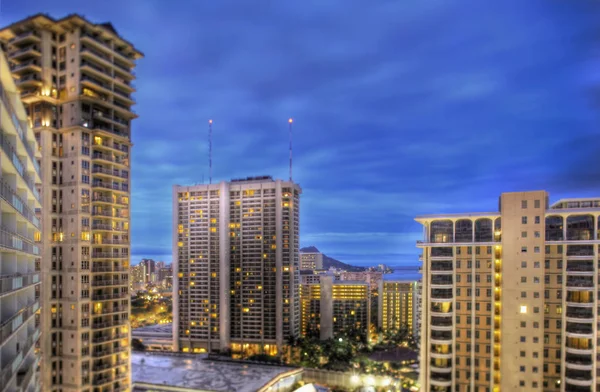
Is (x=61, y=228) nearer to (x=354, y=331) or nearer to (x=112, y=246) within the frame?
(x=112, y=246)

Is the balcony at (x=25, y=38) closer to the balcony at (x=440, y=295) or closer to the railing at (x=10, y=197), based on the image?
the railing at (x=10, y=197)

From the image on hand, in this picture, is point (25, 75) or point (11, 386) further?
point (25, 75)

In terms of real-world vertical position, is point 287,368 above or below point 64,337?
below

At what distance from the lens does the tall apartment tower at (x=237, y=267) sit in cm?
8288

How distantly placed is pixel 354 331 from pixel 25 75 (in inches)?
3288

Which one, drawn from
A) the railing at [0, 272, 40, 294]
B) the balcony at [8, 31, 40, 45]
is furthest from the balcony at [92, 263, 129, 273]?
the railing at [0, 272, 40, 294]

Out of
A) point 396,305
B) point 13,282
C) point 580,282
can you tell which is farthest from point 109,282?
point 396,305

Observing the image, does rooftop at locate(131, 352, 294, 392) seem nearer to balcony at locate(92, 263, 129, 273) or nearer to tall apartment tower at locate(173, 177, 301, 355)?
tall apartment tower at locate(173, 177, 301, 355)

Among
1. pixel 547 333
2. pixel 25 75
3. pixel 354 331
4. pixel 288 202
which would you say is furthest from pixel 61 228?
pixel 354 331

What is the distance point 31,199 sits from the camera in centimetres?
1969

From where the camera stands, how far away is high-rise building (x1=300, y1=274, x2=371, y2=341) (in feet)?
342

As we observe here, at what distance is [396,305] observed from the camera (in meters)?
110

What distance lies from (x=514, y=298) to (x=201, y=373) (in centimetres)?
4118

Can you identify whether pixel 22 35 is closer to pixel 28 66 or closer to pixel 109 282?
pixel 28 66
